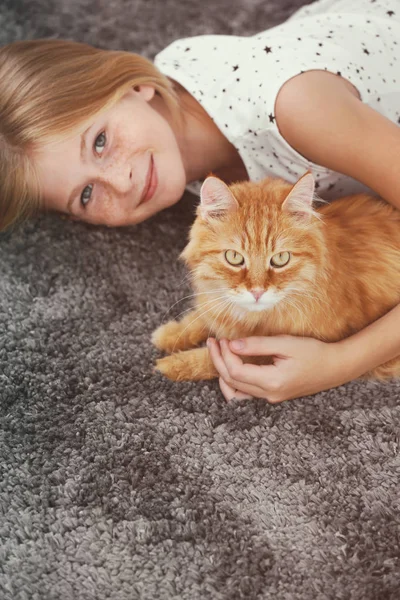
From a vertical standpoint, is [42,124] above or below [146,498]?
above

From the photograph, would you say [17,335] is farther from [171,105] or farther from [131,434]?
[171,105]

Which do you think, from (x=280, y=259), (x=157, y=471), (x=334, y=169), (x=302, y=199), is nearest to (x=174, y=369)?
(x=157, y=471)

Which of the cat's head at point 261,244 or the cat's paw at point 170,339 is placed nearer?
the cat's head at point 261,244

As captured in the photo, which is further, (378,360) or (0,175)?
(0,175)

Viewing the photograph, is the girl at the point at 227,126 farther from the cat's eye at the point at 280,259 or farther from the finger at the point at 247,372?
the cat's eye at the point at 280,259

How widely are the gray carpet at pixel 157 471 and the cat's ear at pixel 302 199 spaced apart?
1.33ft

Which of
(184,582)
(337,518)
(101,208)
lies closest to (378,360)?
(337,518)

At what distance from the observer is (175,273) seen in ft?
5.42

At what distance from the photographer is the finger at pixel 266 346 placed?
121 cm

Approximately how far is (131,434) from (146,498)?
156mm

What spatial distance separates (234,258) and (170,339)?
33cm

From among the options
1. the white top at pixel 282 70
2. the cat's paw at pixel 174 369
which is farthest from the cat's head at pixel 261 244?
the white top at pixel 282 70

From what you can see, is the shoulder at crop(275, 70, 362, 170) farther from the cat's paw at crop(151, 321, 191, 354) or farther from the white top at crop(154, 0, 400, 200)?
the cat's paw at crop(151, 321, 191, 354)

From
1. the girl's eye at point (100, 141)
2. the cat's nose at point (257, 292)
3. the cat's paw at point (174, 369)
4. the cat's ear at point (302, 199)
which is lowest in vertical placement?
the cat's paw at point (174, 369)
